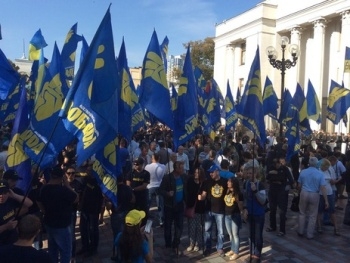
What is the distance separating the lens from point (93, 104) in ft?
15.9

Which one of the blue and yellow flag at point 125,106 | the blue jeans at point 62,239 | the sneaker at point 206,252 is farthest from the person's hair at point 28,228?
the sneaker at point 206,252

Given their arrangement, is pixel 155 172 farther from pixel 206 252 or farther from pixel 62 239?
pixel 62 239

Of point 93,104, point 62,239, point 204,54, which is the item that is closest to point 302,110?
point 62,239

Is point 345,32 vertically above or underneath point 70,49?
above

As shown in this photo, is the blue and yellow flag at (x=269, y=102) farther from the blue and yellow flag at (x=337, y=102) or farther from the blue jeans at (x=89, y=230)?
the blue jeans at (x=89, y=230)

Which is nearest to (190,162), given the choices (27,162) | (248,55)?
(27,162)

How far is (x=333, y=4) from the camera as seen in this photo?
99.7 feet

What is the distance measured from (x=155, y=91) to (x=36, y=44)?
700 cm

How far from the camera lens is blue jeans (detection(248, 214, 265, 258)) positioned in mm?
6844

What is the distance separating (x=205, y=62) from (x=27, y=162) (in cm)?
5254

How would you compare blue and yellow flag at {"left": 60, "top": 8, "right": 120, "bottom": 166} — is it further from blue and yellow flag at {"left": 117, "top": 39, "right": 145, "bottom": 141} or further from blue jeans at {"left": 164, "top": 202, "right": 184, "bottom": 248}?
blue jeans at {"left": 164, "top": 202, "right": 184, "bottom": 248}

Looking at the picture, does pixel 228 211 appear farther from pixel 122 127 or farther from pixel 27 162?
pixel 27 162

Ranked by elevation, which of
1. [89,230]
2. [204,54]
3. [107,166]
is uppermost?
[204,54]

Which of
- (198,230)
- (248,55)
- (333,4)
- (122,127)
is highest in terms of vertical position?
(333,4)
